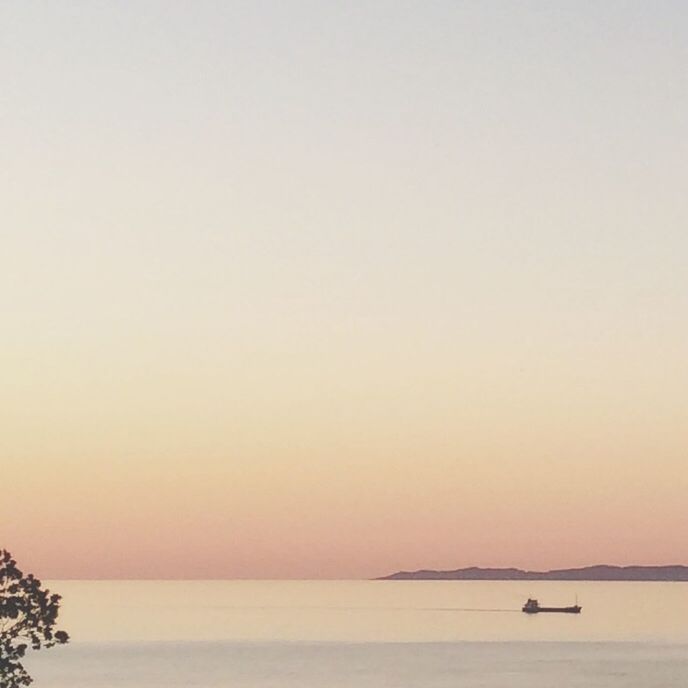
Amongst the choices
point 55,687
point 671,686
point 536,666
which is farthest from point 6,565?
point 536,666

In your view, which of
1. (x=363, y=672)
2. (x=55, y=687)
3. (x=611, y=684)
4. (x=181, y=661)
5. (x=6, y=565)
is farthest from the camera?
(x=181, y=661)

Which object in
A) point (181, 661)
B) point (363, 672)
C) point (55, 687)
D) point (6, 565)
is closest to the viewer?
point (6, 565)

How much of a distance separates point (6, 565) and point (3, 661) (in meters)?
3.35

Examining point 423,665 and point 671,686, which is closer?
point 671,686

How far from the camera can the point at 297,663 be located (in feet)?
641

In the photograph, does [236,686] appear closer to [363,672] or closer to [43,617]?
[363,672]

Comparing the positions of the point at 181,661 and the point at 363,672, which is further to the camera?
the point at 181,661

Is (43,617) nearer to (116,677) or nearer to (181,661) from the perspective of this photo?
(116,677)

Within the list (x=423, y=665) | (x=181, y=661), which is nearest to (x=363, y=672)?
(x=423, y=665)

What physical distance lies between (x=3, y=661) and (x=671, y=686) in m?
128

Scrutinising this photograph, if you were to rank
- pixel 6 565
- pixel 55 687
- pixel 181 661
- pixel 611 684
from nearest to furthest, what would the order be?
pixel 6 565
pixel 55 687
pixel 611 684
pixel 181 661

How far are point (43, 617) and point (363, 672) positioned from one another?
145 m

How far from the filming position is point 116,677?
171250 millimetres

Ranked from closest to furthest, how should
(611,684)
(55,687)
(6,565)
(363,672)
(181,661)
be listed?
(6,565)
(55,687)
(611,684)
(363,672)
(181,661)
